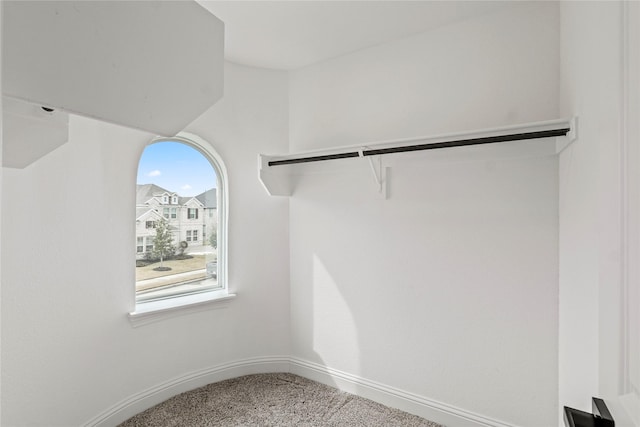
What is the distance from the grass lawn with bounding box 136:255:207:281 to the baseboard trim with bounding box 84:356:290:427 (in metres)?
0.72

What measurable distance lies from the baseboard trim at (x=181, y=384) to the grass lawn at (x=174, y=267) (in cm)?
72

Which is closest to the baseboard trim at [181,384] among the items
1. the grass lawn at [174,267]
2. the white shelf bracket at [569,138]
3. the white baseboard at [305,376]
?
the white baseboard at [305,376]

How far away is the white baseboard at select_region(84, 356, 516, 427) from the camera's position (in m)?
2.12

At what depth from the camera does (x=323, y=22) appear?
85.4 inches

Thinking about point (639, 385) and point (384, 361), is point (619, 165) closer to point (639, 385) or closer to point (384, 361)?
point (639, 385)

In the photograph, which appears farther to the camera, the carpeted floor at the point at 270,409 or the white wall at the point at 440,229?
the carpeted floor at the point at 270,409

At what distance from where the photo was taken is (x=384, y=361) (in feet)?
7.90

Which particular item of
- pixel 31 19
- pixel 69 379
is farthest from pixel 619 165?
pixel 69 379

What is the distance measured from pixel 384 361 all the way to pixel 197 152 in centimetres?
198

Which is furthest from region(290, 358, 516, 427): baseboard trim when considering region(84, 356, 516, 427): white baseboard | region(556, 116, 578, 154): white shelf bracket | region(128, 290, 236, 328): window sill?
region(556, 116, 578, 154): white shelf bracket

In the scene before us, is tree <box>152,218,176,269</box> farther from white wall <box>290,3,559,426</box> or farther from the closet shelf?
white wall <box>290,3,559,426</box>

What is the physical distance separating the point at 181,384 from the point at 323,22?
2512 mm

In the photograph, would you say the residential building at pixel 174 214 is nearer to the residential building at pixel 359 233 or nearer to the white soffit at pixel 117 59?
the residential building at pixel 359 233

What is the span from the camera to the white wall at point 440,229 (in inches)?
75.3
